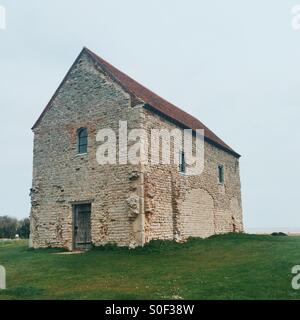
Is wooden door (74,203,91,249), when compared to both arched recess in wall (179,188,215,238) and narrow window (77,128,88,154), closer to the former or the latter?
narrow window (77,128,88,154)

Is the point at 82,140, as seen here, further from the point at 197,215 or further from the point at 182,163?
the point at 197,215

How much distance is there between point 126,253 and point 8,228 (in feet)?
116

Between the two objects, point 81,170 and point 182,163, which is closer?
point 81,170

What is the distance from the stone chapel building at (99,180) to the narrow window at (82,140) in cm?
5

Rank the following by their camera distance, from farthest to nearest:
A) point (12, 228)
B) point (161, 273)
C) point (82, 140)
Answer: point (12, 228) < point (82, 140) < point (161, 273)

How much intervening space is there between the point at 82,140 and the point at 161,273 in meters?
9.70

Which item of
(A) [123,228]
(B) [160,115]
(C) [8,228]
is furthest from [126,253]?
(C) [8,228]

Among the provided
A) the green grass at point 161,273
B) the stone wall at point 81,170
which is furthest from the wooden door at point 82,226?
the green grass at point 161,273

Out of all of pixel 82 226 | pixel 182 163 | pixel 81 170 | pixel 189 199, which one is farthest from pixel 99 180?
pixel 189 199

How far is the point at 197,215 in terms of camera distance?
2116 cm

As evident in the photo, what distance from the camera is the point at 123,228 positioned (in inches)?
660

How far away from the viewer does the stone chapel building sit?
1703cm

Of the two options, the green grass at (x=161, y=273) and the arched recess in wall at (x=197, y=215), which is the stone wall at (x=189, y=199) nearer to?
the arched recess in wall at (x=197, y=215)
